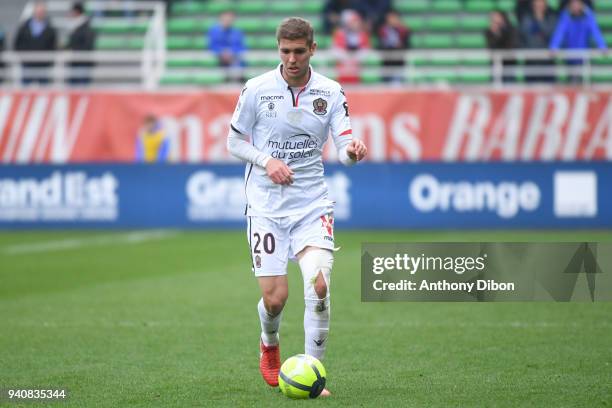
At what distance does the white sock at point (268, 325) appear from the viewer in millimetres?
7848

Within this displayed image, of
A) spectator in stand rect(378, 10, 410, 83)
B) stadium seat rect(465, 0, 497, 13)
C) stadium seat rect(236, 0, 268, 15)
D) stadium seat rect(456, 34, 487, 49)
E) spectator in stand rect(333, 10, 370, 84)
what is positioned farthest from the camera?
stadium seat rect(236, 0, 268, 15)

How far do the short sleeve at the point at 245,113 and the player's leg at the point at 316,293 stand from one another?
3.08ft

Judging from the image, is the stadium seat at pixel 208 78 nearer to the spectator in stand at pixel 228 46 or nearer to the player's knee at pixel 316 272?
the spectator in stand at pixel 228 46

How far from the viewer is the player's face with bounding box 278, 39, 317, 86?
743 centimetres

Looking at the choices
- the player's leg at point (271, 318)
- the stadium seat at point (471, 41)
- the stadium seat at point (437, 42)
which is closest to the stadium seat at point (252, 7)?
the stadium seat at point (437, 42)

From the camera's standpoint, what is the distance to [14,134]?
926 inches

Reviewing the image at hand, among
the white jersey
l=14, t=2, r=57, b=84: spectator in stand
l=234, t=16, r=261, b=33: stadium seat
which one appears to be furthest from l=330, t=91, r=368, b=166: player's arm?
l=234, t=16, r=261, b=33: stadium seat

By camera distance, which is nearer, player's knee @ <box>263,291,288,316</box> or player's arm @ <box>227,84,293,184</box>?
player's arm @ <box>227,84,293,184</box>

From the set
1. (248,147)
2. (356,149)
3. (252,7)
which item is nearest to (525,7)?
(252,7)

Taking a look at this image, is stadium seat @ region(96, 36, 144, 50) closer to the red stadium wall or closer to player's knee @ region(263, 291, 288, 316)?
the red stadium wall

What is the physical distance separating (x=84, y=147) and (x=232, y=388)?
16.6 metres

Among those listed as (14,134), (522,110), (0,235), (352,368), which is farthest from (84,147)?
(352,368)

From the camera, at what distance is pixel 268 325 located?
7.90 m

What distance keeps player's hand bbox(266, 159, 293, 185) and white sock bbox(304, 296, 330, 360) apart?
32.4 inches
